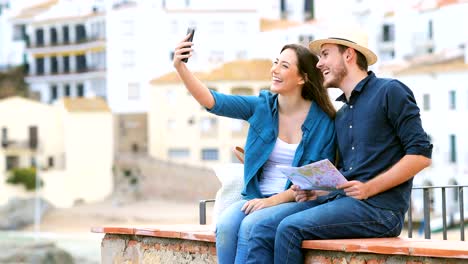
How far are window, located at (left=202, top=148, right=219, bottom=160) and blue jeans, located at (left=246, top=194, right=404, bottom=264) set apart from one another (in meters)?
54.7

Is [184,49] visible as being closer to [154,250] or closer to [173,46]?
[154,250]

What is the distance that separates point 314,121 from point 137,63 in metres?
59.2

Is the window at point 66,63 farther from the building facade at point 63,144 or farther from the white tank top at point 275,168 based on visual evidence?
the white tank top at point 275,168

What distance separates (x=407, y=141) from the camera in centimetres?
504

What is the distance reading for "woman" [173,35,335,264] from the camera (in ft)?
17.7

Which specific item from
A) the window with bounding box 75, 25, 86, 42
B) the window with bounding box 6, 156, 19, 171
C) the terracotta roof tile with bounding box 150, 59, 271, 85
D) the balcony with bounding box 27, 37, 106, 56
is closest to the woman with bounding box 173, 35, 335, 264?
the terracotta roof tile with bounding box 150, 59, 271, 85

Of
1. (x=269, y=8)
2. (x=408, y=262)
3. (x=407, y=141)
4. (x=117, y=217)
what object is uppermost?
(x=269, y=8)

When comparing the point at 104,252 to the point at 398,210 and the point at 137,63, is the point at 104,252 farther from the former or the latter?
the point at 137,63

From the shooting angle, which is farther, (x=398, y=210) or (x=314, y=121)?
(x=314, y=121)

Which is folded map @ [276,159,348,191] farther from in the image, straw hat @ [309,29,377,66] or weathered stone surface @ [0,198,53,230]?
weathered stone surface @ [0,198,53,230]

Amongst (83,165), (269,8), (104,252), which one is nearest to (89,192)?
(83,165)

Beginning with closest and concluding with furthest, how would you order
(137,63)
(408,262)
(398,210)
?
(408,262) < (398,210) < (137,63)

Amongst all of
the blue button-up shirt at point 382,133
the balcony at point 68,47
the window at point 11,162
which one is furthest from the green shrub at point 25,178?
the blue button-up shirt at point 382,133

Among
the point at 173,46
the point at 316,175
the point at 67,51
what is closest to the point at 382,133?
the point at 316,175
